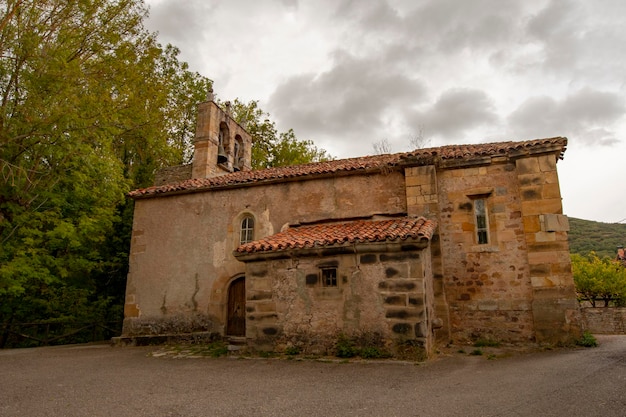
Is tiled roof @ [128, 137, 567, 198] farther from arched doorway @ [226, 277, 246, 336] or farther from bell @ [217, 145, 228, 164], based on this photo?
arched doorway @ [226, 277, 246, 336]

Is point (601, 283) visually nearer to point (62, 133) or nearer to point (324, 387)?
point (324, 387)

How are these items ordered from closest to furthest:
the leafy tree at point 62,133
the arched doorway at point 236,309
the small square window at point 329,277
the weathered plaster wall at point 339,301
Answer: the weathered plaster wall at point 339,301 < the small square window at point 329,277 < the leafy tree at point 62,133 < the arched doorway at point 236,309

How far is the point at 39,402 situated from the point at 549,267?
1017 cm

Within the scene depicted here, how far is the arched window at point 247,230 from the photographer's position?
42.1 ft

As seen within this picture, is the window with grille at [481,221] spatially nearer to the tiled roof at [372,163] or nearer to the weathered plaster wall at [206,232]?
the tiled roof at [372,163]

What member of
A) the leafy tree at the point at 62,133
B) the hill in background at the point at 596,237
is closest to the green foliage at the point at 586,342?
the leafy tree at the point at 62,133

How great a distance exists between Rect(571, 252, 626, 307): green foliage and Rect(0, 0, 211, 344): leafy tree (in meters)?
25.0

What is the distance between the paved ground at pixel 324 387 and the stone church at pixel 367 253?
110 cm

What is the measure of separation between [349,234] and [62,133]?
829 cm

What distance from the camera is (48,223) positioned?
1329cm

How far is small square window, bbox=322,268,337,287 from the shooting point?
919cm

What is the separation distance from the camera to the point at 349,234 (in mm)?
9648

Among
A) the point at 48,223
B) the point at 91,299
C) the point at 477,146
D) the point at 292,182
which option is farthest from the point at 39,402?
the point at 91,299

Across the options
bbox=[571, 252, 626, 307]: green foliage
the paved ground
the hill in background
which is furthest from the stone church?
the hill in background
